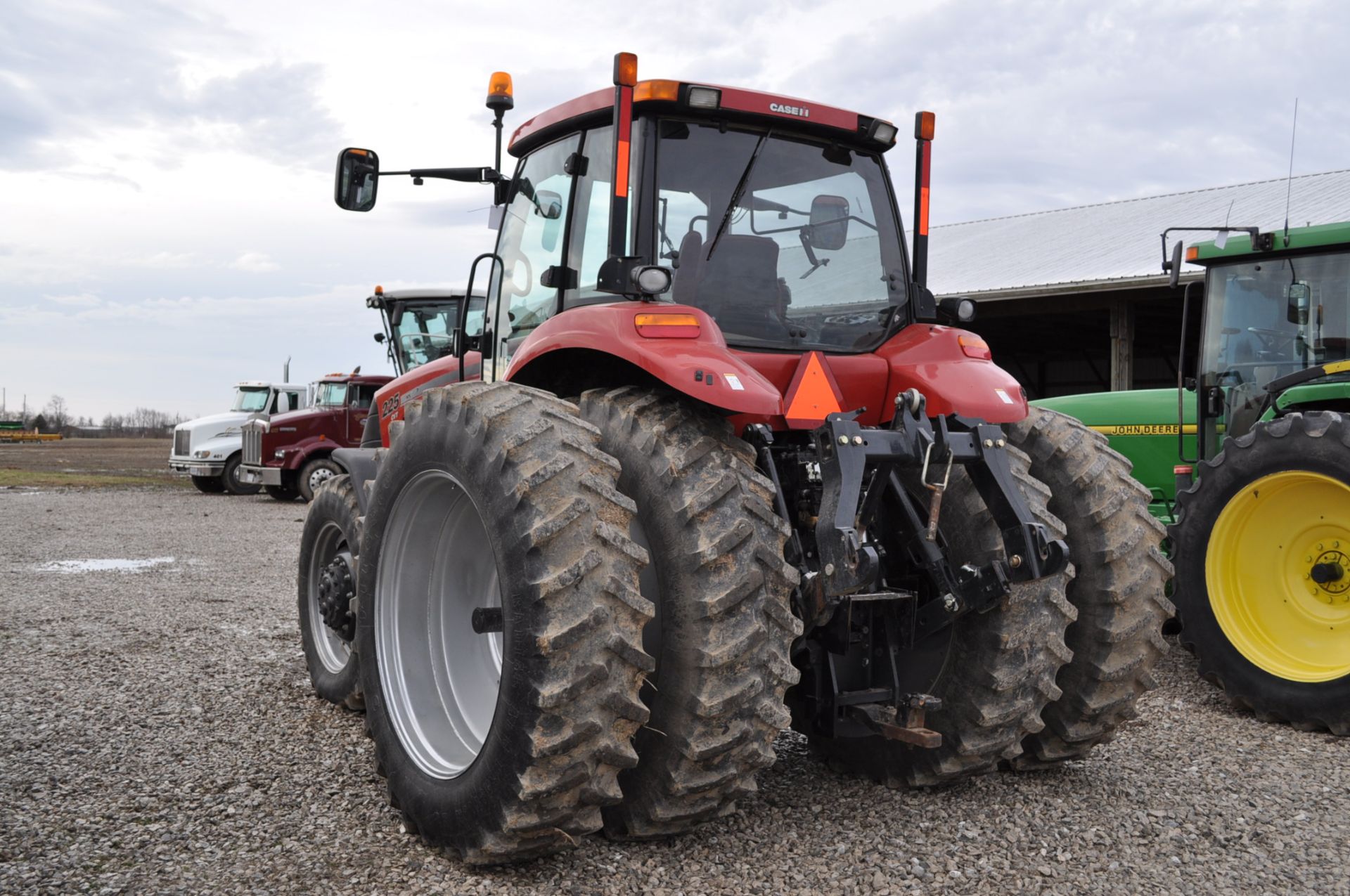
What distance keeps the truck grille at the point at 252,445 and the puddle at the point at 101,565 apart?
7.45 meters

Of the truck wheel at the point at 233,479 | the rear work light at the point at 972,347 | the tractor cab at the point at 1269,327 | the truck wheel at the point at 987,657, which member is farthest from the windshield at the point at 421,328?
the truck wheel at the point at 987,657

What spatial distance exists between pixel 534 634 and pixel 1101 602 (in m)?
2.09

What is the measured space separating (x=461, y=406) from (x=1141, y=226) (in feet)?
65.2

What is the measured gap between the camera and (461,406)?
132 inches

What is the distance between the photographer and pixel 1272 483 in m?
5.35

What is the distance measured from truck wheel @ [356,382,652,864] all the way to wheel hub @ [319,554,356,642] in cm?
108

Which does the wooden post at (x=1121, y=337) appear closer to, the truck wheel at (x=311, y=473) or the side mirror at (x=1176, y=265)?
the side mirror at (x=1176, y=265)

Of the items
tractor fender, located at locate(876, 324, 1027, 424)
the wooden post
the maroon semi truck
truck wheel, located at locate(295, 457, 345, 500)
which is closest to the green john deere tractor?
tractor fender, located at locate(876, 324, 1027, 424)

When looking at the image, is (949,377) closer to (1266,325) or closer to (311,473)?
(1266,325)

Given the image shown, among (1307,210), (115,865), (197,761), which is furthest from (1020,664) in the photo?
(1307,210)

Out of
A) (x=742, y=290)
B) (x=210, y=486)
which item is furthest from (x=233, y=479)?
(x=742, y=290)

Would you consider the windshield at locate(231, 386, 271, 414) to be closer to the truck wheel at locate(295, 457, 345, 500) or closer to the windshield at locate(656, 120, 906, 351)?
the truck wheel at locate(295, 457, 345, 500)

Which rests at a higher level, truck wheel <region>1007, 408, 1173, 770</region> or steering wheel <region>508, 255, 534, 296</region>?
steering wheel <region>508, 255, 534, 296</region>

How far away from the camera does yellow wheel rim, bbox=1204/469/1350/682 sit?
5.26 m
